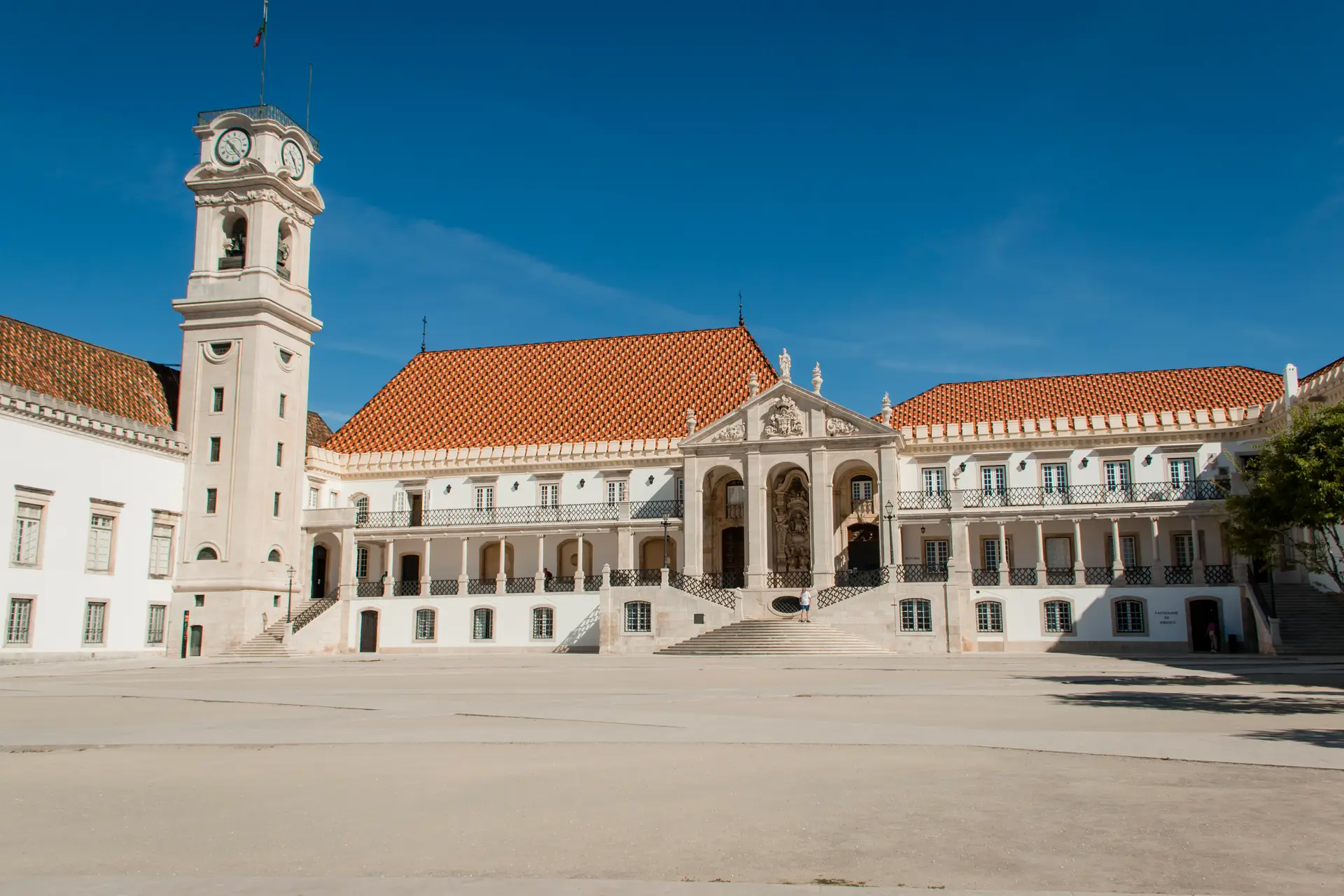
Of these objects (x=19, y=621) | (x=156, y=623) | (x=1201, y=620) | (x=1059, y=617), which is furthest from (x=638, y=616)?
(x=19, y=621)

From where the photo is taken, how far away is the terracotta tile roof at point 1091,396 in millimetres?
41188

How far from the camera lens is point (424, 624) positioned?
4231 cm

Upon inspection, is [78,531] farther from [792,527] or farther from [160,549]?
[792,527]

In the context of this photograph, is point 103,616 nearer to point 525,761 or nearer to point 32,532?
point 32,532

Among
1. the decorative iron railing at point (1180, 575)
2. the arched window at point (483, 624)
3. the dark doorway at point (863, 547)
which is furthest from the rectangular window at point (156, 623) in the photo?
the decorative iron railing at point (1180, 575)

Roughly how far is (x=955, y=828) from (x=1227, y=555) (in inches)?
1365

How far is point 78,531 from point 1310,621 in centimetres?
3666

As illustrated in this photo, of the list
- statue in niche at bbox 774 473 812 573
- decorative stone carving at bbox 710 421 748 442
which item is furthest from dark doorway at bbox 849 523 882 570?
decorative stone carving at bbox 710 421 748 442

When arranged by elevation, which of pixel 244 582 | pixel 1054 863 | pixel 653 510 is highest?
pixel 653 510

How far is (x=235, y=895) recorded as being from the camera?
561 centimetres

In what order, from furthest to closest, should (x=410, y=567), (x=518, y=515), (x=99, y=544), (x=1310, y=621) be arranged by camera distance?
(x=410, y=567), (x=518, y=515), (x=99, y=544), (x=1310, y=621)

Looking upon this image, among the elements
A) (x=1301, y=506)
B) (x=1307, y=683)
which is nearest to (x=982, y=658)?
(x=1301, y=506)

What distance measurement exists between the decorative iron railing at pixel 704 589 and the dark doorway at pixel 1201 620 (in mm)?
14332

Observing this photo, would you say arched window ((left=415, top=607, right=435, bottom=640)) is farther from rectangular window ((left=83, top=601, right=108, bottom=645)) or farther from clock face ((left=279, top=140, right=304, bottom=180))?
clock face ((left=279, top=140, right=304, bottom=180))
